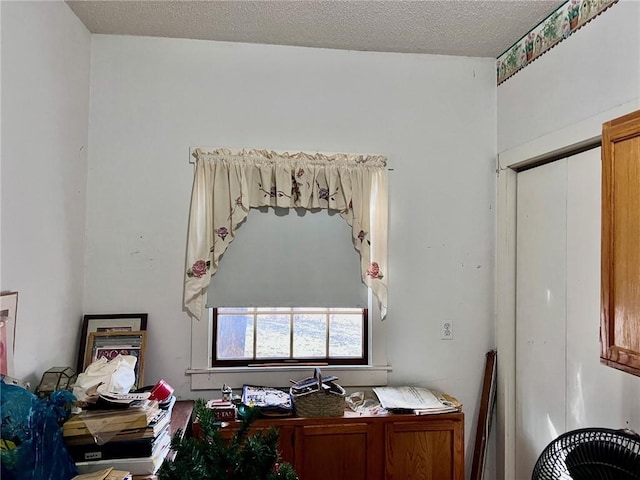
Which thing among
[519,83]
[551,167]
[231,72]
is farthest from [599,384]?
[231,72]

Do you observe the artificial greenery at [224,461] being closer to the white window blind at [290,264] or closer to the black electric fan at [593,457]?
the black electric fan at [593,457]

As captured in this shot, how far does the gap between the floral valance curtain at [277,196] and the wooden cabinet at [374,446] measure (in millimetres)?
588

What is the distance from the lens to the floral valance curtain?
2162 millimetres

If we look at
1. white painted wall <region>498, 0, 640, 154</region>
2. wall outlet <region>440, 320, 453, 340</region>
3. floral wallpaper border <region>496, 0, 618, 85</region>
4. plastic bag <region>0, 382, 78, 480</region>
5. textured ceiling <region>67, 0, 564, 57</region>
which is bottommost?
plastic bag <region>0, 382, 78, 480</region>

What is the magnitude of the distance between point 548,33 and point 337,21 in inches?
38.8

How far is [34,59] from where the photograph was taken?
160cm

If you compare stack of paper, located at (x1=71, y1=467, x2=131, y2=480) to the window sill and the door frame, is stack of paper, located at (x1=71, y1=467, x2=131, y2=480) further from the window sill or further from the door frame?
the door frame

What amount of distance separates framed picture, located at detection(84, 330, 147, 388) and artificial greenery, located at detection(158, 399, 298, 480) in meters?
1.40

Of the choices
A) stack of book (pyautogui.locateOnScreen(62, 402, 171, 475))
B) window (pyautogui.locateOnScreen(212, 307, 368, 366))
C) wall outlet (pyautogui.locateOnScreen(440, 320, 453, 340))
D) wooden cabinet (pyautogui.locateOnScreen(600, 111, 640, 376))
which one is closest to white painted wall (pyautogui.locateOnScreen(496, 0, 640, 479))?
wall outlet (pyautogui.locateOnScreen(440, 320, 453, 340))

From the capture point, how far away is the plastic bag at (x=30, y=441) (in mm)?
1109

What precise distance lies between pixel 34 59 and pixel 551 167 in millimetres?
2254

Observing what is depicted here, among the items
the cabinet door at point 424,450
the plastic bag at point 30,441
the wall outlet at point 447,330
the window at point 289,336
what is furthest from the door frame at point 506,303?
the plastic bag at point 30,441

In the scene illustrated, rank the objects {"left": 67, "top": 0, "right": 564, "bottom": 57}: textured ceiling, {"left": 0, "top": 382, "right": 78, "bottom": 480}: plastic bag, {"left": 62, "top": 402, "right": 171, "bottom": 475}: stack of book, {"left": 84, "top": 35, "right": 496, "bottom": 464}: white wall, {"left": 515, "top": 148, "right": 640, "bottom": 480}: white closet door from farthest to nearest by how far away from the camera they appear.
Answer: {"left": 84, "top": 35, "right": 496, "bottom": 464}: white wall, {"left": 67, "top": 0, "right": 564, "bottom": 57}: textured ceiling, {"left": 515, "top": 148, "right": 640, "bottom": 480}: white closet door, {"left": 62, "top": 402, "right": 171, "bottom": 475}: stack of book, {"left": 0, "top": 382, "right": 78, "bottom": 480}: plastic bag

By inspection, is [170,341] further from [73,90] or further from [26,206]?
[73,90]
